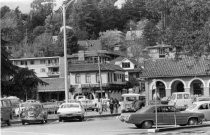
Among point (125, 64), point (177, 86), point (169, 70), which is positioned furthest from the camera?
point (125, 64)

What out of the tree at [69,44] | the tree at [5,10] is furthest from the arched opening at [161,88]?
the tree at [5,10]

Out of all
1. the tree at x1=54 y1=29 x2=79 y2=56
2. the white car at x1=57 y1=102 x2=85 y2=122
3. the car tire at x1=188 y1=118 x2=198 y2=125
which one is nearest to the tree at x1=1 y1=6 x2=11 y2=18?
the tree at x1=54 y1=29 x2=79 y2=56

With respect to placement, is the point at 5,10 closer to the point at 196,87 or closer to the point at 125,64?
the point at 125,64

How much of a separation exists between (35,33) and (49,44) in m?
30.2

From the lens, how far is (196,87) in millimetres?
77125

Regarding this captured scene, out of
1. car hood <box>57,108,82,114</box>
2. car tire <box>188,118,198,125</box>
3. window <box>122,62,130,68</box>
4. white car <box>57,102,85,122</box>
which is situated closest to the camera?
car tire <box>188,118,198,125</box>

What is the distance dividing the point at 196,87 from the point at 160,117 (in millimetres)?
47453

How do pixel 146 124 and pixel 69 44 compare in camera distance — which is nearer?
pixel 146 124

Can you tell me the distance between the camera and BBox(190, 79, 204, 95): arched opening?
76.1m

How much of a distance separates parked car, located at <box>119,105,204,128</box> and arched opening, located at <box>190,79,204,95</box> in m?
44.5

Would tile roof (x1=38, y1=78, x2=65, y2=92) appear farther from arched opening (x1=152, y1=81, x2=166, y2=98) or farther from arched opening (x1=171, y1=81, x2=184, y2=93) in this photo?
arched opening (x1=171, y1=81, x2=184, y2=93)

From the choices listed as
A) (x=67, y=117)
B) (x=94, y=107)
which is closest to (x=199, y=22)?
(x=67, y=117)

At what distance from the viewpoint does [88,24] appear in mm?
175000

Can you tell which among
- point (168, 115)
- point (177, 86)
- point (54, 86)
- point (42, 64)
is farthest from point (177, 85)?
point (42, 64)
